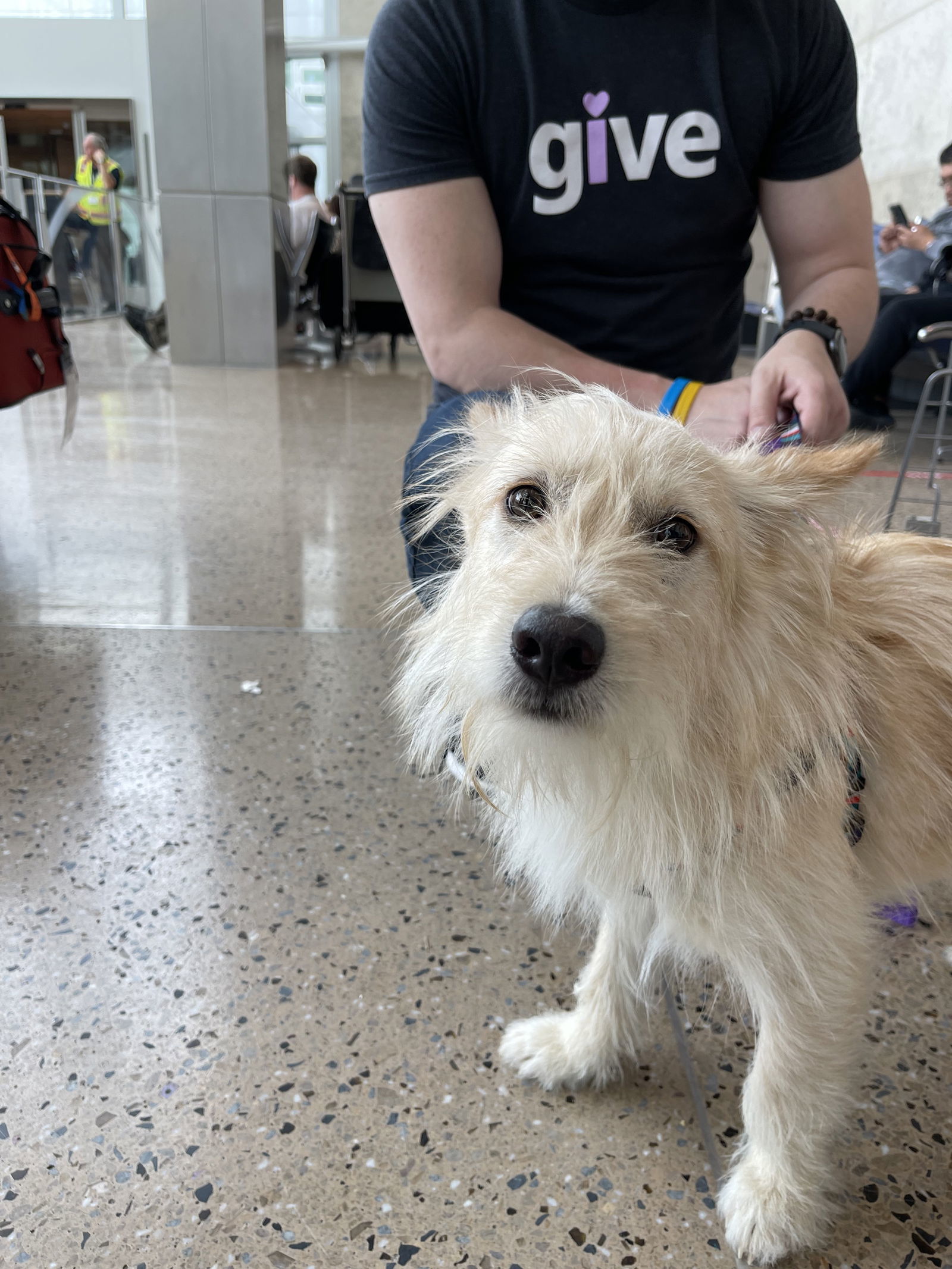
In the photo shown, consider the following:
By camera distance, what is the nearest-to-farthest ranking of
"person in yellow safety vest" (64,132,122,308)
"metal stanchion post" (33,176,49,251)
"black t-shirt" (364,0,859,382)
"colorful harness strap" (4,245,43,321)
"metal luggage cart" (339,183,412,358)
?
1. "black t-shirt" (364,0,859,382)
2. "colorful harness strap" (4,245,43,321)
3. "metal luggage cart" (339,183,412,358)
4. "metal stanchion post" (33,176,49,251)
5. "person in yellow safety vest" (64,132,122,308)

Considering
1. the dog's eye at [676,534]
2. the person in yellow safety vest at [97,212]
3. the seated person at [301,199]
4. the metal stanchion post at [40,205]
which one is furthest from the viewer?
the person in yellow safety vest at [97,212]

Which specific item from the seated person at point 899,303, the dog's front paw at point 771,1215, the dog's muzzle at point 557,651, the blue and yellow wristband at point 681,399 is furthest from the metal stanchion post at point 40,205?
the dog's front paw at point 771,1215

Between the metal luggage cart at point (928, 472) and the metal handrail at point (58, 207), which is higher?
the metal handrail at point (58, 207)

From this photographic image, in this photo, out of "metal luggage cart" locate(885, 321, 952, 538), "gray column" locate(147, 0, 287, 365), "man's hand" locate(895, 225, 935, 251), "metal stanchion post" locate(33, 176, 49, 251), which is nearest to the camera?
"metal luggage cart" locate(885, 321, 952, 538)

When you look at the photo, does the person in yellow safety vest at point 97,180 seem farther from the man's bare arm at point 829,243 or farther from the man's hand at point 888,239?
the man's bare arm at point 829,243

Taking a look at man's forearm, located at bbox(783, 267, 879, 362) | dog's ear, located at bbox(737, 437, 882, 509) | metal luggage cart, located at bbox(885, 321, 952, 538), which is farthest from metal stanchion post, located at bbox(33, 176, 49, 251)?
dog's ear, located at bbox(737, 437, 882, 509)

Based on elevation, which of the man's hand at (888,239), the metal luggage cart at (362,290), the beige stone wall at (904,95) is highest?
the beige stone wall at (904,95)

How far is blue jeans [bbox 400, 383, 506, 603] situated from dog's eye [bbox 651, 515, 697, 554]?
15.5 inches

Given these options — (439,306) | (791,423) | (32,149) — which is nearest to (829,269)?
(791,423)

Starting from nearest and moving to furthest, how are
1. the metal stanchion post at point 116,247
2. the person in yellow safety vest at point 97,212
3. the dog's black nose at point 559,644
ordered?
the dog's black nose at point 559,644 → the person in yellow safety vest at point 97,212 → the metal stanchion post at point 116,247

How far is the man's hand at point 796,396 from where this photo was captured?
1.33 meters

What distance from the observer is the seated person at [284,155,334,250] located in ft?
30.5

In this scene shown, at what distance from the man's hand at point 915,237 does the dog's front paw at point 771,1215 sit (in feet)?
24.4

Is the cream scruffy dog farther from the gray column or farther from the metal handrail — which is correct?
the metal handrail
